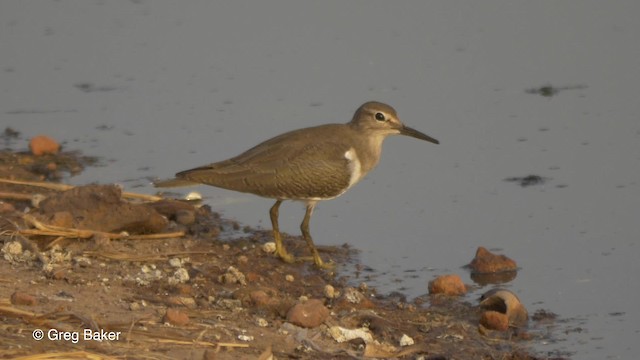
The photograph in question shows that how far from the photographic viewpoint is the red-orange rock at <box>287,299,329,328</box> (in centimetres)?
747

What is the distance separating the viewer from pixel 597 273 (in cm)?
901

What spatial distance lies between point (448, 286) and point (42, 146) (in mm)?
3902

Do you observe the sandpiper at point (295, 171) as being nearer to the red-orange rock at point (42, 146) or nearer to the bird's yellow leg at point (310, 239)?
the bird's yellow leg at point (310, 239)

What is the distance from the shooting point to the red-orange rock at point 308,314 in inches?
294

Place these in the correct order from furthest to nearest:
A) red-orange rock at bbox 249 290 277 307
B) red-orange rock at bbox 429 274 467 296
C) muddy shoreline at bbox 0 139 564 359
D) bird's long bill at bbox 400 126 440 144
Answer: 1. bird's long bill at bbox 400 126 440 144
2. red-orange rock at bbox 429 274 467 296
3. red-orange rock at bbox 249 290 277 307
4. muddy shoreline at bbox 0 139 564 359

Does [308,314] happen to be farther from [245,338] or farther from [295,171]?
[295,171]

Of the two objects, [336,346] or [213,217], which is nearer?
[336,346]

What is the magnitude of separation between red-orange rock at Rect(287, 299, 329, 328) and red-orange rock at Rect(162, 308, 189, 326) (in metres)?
0.65

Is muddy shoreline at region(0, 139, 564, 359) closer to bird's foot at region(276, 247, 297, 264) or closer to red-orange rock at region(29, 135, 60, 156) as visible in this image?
bird's foot at region(276, 247, 297, 264)

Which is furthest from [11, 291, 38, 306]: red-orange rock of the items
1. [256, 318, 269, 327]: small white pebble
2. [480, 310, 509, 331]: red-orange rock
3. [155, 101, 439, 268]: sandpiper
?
[480, 310, 509, 331]: red-orange rock

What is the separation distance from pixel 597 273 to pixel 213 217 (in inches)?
107

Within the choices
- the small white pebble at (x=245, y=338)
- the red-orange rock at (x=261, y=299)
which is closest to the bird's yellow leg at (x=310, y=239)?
the red-orange rock at (x=261, y=299)

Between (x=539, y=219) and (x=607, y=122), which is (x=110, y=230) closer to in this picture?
(x=539, y=219)

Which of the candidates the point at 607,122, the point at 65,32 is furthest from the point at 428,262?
the point at 65,32
